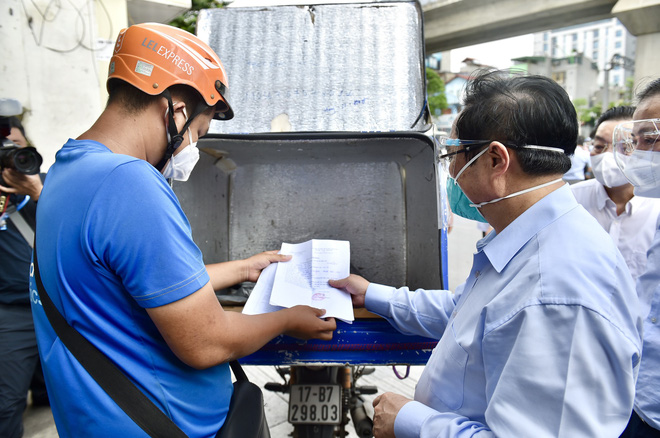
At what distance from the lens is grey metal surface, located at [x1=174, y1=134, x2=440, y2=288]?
6.82 ft

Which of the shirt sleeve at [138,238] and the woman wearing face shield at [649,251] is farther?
the woman wearing face shield at [649,251]

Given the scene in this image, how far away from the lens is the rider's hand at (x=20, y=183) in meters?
2.16

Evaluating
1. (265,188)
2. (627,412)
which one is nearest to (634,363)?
(627,412)

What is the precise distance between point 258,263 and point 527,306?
4.22 feet

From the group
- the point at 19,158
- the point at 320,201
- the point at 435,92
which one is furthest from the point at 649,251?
the point at 435,92

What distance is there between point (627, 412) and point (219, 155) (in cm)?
178

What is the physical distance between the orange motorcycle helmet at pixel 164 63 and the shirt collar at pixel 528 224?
89 centimetres

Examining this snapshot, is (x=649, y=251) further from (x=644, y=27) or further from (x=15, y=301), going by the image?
(x=644, y=27)

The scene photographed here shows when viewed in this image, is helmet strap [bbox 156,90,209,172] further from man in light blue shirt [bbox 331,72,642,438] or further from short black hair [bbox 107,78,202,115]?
man in light blue shirt [bbox 331,72,642,438]

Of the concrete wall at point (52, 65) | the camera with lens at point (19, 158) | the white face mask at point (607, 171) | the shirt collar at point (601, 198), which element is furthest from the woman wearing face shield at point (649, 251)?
the concrete wall at point (52, 65)

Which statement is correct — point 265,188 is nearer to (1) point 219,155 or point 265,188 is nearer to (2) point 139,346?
(1) point 219,155

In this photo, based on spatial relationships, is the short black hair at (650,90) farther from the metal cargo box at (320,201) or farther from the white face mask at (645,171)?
the metal cargo box at (320,201)

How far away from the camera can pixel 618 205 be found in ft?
8.52

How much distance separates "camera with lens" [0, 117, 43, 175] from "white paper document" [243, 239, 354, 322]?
1.30 meters
